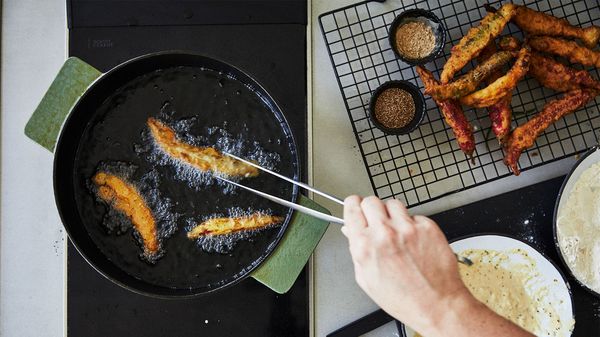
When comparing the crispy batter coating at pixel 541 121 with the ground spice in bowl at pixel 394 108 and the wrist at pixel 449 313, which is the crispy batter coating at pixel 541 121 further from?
the wrist at pixel 449 313

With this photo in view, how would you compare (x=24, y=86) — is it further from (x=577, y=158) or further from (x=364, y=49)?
(x=577, y=158)

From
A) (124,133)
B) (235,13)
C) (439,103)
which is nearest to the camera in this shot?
(124,133)

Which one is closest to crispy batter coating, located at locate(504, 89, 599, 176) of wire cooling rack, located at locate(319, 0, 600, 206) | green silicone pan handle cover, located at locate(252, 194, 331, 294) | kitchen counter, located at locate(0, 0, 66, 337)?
wire cooling rack, located at locate(319, 0, 600, 206)

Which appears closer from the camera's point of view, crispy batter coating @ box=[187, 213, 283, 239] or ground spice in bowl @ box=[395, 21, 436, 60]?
crispy batter coating @ box=[187, 213, 283, 239]

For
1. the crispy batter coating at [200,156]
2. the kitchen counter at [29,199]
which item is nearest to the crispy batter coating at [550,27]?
the crispy batter coating at [200,156]

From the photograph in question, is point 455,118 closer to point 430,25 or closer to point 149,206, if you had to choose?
point 430,25

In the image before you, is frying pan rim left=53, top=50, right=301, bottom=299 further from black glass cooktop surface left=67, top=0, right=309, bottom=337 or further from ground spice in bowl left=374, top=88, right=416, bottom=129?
ground spice in bowl left=374, top=88, right=416, bottom=129

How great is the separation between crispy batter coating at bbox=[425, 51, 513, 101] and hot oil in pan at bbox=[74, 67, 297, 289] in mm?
505

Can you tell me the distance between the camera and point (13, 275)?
2037 millimetres

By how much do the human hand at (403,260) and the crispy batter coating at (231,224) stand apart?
0.49 m

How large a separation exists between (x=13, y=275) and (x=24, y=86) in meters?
0.64

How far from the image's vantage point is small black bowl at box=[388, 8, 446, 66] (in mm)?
1960

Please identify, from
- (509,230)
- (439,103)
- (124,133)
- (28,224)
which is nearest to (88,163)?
(124,133)

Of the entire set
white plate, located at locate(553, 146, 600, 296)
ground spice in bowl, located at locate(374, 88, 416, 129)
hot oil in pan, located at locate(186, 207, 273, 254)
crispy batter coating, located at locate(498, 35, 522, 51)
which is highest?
crispy batter coating, located at locate(498, 35, 522, 51)
